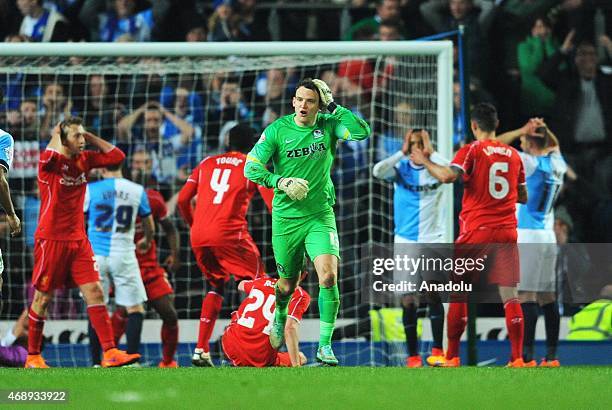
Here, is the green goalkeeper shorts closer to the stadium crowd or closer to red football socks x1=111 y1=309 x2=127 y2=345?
red football socks x1=111 y1=309 x2=127 y2=345

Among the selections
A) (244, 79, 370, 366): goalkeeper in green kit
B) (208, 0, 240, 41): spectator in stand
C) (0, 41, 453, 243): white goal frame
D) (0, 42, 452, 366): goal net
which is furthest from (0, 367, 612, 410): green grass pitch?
(208, 0, 240, 41): spectator in stand

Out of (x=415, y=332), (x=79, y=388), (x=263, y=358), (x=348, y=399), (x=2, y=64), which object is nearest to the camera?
(x=348, y=399)

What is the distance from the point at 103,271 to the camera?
38.8ft

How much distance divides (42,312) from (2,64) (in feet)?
10.9

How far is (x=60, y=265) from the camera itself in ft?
34.5

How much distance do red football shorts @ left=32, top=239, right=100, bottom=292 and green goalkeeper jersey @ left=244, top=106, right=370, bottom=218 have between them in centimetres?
190

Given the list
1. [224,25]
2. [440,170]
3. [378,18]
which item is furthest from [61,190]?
[378,18]

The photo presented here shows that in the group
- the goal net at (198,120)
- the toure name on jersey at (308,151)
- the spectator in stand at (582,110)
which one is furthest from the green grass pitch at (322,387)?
the spectator in stand at (582,110)

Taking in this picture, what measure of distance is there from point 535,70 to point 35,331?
287 inches

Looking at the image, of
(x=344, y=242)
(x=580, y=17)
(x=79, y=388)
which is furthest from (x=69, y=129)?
(x=580, y=17)

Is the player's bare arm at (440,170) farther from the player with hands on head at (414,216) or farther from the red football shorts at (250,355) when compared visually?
the red football shorts at (250,355)

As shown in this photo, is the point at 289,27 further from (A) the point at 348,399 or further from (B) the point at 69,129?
(A) the point at 348,399

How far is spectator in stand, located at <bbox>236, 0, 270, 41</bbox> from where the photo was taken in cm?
1530

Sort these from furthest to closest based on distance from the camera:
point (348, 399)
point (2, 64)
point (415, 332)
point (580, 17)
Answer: point (580, 17) < point (2, 64) < point (415, 332) < point (348, 399)
